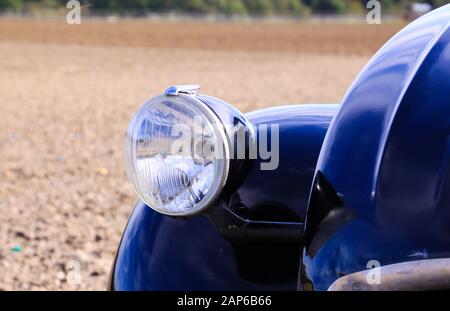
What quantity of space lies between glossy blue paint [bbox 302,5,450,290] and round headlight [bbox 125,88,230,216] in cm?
27

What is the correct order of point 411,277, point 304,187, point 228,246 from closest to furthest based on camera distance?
point 411,277, point 228,246, point 304,187

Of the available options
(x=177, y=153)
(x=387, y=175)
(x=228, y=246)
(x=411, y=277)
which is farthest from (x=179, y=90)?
(x=411, y=277)

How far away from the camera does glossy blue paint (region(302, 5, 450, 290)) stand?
133 cm

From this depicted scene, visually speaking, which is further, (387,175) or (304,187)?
(304,187)

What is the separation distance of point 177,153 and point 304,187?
→ 407 mm

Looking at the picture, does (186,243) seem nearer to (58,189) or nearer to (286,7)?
(58,189)

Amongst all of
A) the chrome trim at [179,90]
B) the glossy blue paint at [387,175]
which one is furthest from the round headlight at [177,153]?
the glossy blue paint at [387,175]

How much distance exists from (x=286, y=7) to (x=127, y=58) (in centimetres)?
4368

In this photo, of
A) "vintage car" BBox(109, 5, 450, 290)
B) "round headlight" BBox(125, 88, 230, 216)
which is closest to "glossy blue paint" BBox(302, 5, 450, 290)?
"vintage car" BBox(109, 5, 450, 290)

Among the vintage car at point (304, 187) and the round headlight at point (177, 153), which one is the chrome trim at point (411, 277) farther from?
the round headlight at point (177, 153)

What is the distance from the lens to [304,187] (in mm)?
1957

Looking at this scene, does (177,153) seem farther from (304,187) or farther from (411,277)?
(411,277)

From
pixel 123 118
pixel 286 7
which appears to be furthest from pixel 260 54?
pixel 286 7

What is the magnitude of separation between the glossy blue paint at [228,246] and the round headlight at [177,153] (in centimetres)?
9
